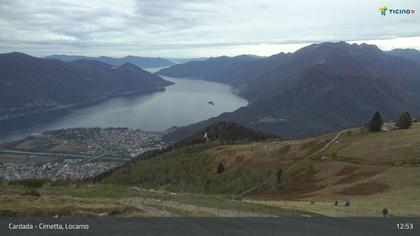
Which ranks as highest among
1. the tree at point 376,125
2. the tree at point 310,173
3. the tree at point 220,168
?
the tree at point 376,125

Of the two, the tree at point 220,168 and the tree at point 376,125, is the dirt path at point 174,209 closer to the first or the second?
the tree at point 220,168

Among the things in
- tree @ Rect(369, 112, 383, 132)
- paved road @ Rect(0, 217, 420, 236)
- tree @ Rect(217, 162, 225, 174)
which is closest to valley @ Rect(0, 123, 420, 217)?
tree @ Rect(217, 162, 225, 174)

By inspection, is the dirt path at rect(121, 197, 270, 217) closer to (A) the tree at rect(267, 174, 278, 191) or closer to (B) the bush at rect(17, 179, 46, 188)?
(B) the bush at rect(17, 179, 46, 188)

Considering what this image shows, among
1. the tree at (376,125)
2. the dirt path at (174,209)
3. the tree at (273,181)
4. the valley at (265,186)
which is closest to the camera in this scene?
the dirt path at (174,209)

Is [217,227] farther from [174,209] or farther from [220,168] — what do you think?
[220,168]

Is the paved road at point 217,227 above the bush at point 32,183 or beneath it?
above

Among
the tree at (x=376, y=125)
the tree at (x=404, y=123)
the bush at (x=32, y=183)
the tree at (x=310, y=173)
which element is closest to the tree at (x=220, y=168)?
the tree at (x=310, y=173)

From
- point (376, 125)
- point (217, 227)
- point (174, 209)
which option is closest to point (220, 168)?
point (376, 125)

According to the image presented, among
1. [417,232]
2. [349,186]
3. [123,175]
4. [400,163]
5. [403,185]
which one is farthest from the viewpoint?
[123,175]

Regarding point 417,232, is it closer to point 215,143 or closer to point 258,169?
point 258,169

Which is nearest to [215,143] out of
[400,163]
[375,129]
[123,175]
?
[123,175]
